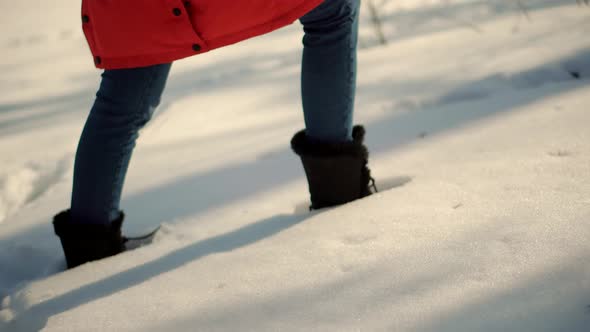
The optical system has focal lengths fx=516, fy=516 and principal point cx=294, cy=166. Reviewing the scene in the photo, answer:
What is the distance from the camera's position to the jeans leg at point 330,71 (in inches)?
42.9

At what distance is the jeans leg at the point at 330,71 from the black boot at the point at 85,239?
1.65 feet

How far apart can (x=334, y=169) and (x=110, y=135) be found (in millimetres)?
481

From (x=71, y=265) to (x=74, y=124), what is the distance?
4.21 feet

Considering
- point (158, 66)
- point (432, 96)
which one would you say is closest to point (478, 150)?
point (432, 96)

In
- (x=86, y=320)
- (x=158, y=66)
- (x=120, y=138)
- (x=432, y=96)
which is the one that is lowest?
(x=432, y=96)

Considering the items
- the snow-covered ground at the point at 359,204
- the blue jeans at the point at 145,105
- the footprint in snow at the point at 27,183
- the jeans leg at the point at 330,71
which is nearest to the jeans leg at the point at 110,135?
the blue jeans at the point at 145,105

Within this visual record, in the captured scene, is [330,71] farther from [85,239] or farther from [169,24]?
[85,239]

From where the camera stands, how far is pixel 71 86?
9.55 ft

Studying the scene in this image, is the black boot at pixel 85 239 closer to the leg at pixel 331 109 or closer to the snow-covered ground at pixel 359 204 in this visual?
the snow-covered ground at pixel 359 204

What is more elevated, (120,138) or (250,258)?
(120,138)

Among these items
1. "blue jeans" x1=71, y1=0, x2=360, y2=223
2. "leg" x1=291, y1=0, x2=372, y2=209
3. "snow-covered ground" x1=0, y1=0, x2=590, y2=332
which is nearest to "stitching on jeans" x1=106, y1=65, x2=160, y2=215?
"blue jeans" x1=71, y1=0, x2=360, y2=223

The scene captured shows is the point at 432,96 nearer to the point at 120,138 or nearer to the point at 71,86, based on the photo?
the point at 120,138

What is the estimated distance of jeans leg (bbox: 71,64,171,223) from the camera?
3.38ft

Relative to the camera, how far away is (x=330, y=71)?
112 cm
